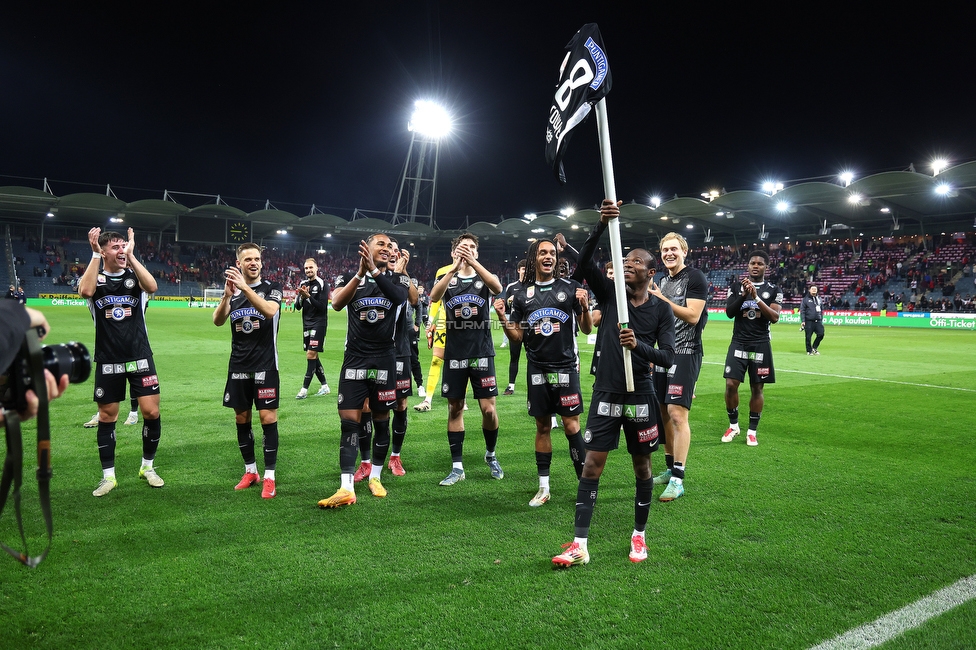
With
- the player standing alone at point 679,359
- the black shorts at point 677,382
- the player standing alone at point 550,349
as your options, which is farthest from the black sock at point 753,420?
the player standing alone at point 550,349

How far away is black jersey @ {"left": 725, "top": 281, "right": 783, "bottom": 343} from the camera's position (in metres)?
7.77

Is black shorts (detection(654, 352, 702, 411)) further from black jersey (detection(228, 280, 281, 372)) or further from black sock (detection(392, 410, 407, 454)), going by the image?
black jersey (detection(228, 280, 281, 372))

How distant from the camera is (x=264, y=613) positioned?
3.47 m

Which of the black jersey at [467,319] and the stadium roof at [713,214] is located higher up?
the stadium roof at [713,214]

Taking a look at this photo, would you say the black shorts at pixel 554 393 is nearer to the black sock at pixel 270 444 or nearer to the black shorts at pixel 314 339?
the black sock at pixel 270 444

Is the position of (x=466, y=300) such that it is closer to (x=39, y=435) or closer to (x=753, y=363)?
(x=753, y=363)

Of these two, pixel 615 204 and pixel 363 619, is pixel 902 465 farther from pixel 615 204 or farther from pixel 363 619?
pixel 363 619

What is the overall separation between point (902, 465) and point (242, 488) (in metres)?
7.10

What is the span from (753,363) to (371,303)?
518 centimetres

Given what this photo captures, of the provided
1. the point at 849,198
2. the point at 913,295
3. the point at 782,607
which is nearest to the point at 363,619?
the point at 782,607

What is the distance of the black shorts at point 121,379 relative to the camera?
222 inches

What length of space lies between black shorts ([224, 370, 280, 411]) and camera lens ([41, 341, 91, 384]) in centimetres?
306

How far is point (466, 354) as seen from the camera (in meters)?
6.26

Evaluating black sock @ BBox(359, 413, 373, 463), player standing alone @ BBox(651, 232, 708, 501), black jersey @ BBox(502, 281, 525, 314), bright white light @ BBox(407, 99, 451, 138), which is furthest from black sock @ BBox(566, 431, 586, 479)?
bright white light @ BBox(407, 99, 451, 138)
